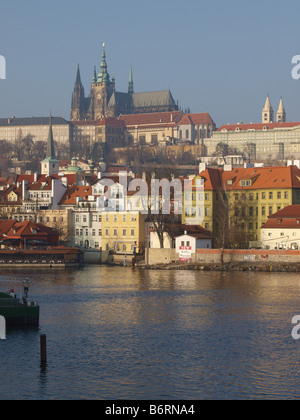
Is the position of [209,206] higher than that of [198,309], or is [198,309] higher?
[209,206]

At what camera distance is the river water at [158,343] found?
2664 cm

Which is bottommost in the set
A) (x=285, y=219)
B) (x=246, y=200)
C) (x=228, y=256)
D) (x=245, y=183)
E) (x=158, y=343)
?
(x=158, y=343)

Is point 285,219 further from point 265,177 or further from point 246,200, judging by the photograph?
point 265,177

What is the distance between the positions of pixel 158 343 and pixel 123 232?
36731mm

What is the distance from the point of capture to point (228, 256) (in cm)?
6094

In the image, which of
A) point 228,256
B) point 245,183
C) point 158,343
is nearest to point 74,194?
point 245,183

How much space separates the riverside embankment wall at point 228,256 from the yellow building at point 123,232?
3.86 m

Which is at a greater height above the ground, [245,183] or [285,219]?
[245,183]

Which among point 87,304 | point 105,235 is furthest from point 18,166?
point 87,304

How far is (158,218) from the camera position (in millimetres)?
65625

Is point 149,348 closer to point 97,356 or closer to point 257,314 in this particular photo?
point 97,356

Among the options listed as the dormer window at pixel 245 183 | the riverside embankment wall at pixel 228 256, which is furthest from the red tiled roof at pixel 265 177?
the riverside embankment wall at pixel 228 256

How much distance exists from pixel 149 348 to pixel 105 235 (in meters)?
38.9

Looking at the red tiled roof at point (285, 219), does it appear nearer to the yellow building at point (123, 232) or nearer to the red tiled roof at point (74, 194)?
the yellow building at point (123, 232)
